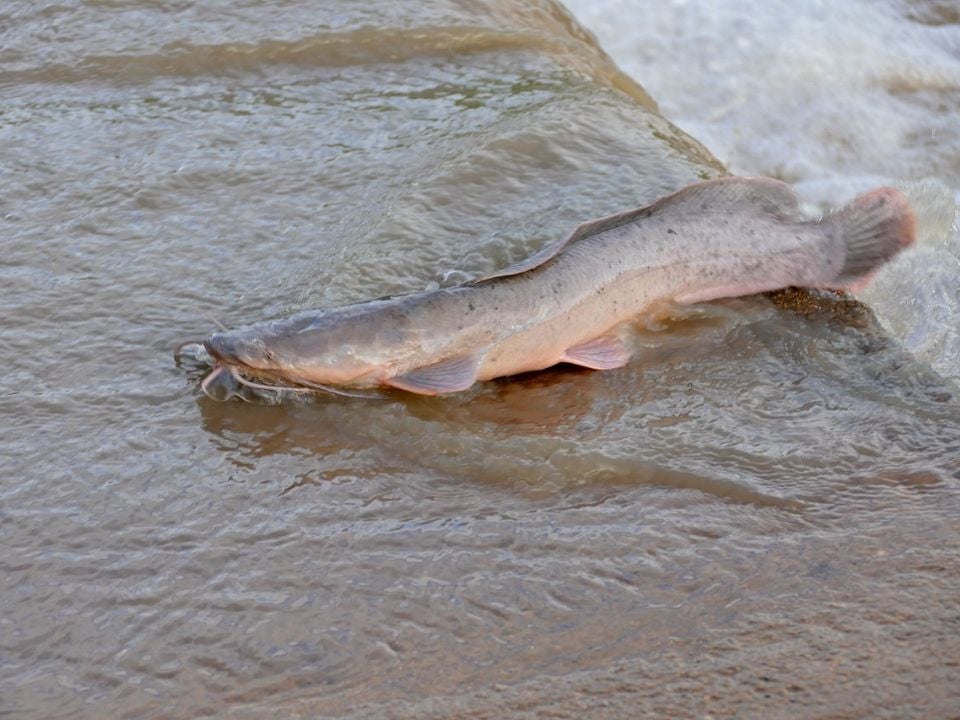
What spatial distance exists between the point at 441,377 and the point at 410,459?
32 centimetres

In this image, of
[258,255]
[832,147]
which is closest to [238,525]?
[258,255]

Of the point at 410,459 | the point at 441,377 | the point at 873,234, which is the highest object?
the point at 873,234

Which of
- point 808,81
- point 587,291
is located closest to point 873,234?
point 587,291

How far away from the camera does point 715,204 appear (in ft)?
14.5

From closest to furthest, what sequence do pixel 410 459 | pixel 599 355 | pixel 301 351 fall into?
pixel 410 459 → pixel 301 351 → pixel 599 355

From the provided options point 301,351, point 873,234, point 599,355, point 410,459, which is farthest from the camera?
point 873,234

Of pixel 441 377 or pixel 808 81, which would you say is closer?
pixel 441 377

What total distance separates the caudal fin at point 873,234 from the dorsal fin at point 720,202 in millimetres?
216

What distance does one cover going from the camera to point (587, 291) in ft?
13.3

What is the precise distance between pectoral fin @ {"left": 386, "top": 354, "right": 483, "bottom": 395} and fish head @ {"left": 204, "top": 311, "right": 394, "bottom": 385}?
0.34ft

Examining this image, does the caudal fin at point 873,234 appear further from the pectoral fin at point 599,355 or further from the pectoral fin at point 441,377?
the pectoral fin at point 441,377

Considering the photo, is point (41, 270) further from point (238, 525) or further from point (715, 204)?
point (715, 204)

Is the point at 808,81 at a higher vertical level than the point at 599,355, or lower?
higher

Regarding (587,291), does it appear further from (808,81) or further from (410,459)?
(808,81)
